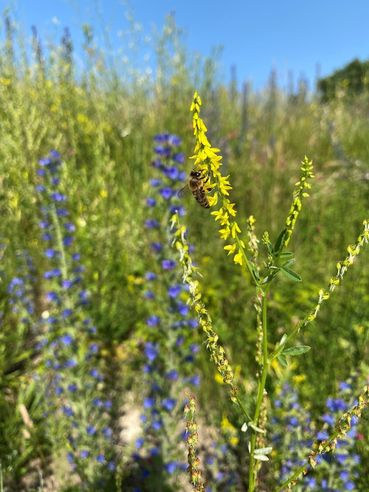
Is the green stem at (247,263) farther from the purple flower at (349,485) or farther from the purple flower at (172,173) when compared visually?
the purple flower at (172,173)

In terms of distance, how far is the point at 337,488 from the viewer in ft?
5.36

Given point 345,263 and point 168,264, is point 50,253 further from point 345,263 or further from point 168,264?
point 345,263

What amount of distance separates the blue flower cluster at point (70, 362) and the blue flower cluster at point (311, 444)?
0.87m

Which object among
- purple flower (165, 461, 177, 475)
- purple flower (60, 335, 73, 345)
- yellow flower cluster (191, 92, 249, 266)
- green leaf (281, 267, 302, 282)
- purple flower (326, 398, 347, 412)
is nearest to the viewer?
yellow flower cluster (191, 92, 249, 266)

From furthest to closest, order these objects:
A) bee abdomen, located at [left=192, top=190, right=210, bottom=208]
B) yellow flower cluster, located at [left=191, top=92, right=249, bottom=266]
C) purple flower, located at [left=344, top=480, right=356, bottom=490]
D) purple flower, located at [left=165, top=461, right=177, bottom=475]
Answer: purple flower, located at [left=165, top=461, right=177, bottom=475] < purple flower, located at [left=344, top=480, right=356, bottom=490] < bee abdomen, located at [left=192, top=190, right=210, bottom=208] < yellow flower cluster, located at [left=191, top=92, right=249, bottom=266]

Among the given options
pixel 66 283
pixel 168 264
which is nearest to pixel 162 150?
pixel 168 264

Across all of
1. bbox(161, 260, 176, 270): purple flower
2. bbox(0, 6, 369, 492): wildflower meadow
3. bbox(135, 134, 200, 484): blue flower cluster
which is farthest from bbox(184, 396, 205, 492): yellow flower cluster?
bbox(161, 260, 176, 270): purple flower

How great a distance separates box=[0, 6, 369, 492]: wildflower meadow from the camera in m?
0.79

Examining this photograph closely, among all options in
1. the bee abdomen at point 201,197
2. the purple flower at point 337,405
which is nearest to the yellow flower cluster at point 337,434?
the bee abdomen at point 201,197

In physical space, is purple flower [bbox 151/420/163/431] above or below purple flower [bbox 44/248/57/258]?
below

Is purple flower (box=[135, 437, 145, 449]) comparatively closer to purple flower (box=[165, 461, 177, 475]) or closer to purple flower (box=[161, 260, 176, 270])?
purple flower (box=[165, 461, 177, 475])

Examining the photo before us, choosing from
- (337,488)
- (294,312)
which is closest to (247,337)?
(294,312)

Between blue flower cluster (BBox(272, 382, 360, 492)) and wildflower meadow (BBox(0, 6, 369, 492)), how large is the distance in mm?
13

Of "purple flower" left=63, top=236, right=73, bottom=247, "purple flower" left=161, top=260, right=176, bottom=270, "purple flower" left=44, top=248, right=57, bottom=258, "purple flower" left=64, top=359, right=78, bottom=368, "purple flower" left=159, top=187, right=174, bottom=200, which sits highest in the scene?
"purple flower" left=159, top=187, right=174, bottom=200
